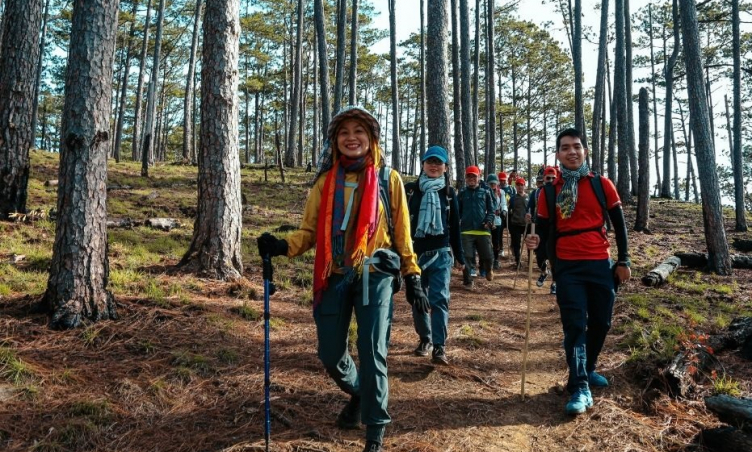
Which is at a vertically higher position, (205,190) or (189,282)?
(205,190)

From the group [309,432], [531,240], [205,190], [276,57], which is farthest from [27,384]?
[276,57]

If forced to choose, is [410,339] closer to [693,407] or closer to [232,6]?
[693,407]

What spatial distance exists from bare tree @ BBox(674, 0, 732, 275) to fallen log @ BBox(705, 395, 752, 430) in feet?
25.8

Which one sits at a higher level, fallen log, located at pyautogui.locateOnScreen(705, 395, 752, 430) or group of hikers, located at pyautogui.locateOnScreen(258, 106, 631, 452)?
group of hikers, located at pyautogui.locateOnScreen(258, 106, 631, 452)

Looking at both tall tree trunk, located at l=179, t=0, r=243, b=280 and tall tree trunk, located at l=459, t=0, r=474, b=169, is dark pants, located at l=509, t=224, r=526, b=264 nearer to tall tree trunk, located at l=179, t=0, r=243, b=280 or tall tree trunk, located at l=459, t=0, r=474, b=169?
tall tree trunk, located at l=459, t=0, r=474, b=169

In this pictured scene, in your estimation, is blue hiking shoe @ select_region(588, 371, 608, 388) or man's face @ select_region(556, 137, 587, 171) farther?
blue hiking shoe @ select_region(588, 371, 608, 388)

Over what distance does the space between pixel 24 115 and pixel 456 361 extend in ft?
27.3

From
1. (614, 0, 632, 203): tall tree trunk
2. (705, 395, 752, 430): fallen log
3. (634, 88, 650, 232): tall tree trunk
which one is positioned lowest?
(705, 395, 752, 430): fallen log

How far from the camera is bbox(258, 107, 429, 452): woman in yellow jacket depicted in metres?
2.90

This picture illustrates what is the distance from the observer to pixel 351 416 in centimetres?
333

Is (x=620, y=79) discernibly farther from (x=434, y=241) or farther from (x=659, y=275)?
(x=434, y=241)

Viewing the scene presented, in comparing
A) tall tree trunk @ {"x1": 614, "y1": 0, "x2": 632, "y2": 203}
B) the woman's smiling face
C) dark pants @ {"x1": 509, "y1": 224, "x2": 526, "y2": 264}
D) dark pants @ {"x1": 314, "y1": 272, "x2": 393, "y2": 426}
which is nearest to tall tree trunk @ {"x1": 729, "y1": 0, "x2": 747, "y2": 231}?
tall tree trunk @ {"x1": 614, "y1": 0, "x2": 632, "y2": 203}

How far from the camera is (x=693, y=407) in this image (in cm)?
379

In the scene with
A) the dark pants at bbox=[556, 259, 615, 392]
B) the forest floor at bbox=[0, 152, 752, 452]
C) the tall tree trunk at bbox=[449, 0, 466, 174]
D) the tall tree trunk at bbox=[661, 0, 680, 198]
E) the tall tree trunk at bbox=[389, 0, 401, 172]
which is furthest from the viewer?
the tall tree trunk at bbox=[389, 0, 401, 172]
